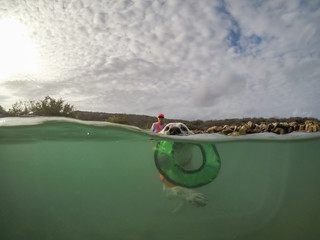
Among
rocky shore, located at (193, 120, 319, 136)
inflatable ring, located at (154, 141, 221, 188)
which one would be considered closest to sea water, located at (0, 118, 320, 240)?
rocky shore, located at (193, 120, 319, 136)

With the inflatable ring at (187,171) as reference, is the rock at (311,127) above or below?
above

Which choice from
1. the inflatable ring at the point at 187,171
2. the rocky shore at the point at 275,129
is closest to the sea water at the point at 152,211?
the rocky shore at the point at 275,129

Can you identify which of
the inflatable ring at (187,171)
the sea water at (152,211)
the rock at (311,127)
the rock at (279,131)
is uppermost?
the rock at (311,127)

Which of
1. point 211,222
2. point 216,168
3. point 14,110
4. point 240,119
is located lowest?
point 211,222

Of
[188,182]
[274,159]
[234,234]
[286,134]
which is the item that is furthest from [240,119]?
[188,182]

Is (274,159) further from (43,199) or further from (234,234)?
(43,199)

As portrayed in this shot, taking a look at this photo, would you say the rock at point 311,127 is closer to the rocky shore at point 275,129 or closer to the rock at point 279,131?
the rocky shore at point 275,129

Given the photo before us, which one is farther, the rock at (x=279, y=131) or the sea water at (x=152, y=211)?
the rock at (x=279, y=131)

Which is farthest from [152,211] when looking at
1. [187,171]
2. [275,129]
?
[275,129]

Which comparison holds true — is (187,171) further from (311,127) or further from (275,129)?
(311,127)

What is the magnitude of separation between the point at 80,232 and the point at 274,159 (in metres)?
19.1

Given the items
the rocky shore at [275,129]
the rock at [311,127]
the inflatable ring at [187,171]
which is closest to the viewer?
the inflatable ring at [187,171]

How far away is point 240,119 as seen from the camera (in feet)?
57.9

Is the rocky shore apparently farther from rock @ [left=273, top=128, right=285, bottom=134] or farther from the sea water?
the sea water
